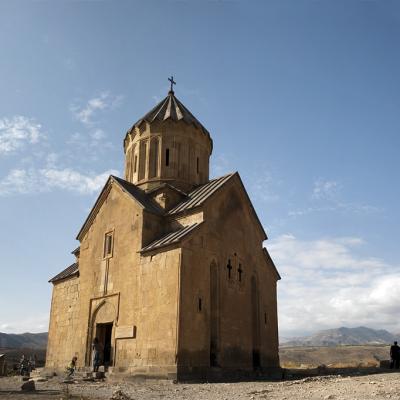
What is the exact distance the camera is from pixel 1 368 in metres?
20.0

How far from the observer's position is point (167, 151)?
64.2 ft

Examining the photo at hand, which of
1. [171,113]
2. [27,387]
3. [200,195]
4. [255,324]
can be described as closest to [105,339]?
[27,387]

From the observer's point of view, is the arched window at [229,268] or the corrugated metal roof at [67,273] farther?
the corrugated metal roof at [67,273]

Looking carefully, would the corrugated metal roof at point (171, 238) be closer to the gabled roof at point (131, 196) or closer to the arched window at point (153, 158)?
the gabled roof at point (131, 196)

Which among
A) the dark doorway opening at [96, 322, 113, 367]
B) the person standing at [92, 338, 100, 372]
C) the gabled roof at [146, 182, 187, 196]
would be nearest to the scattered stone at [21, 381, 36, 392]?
the person standing at [92, 338, 100, 372]

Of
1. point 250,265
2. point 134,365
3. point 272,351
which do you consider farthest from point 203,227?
point 272,351

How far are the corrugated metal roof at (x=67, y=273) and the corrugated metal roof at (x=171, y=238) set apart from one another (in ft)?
17.2

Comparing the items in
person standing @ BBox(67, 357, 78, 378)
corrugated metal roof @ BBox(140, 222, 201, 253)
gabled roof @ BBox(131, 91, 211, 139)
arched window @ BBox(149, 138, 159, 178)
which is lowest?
person standing @ BBox(67, 357, 78, 378)

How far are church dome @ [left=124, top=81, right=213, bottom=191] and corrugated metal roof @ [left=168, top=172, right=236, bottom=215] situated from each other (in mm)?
1530

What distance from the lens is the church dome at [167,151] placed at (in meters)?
19.3

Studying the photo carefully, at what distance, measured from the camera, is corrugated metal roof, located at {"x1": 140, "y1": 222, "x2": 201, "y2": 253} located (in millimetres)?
14281

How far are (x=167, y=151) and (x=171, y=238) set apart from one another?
598cm

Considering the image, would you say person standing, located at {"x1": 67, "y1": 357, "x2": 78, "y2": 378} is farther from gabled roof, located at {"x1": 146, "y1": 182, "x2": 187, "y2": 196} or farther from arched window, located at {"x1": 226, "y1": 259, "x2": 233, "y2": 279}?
gabled roof, located at {"x1": 146, "y1": 182, "x2": 187, "y2": 196}

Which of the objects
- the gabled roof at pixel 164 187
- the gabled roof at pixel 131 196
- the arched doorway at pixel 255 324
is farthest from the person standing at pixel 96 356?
the gabled roof at pixel 164 187
